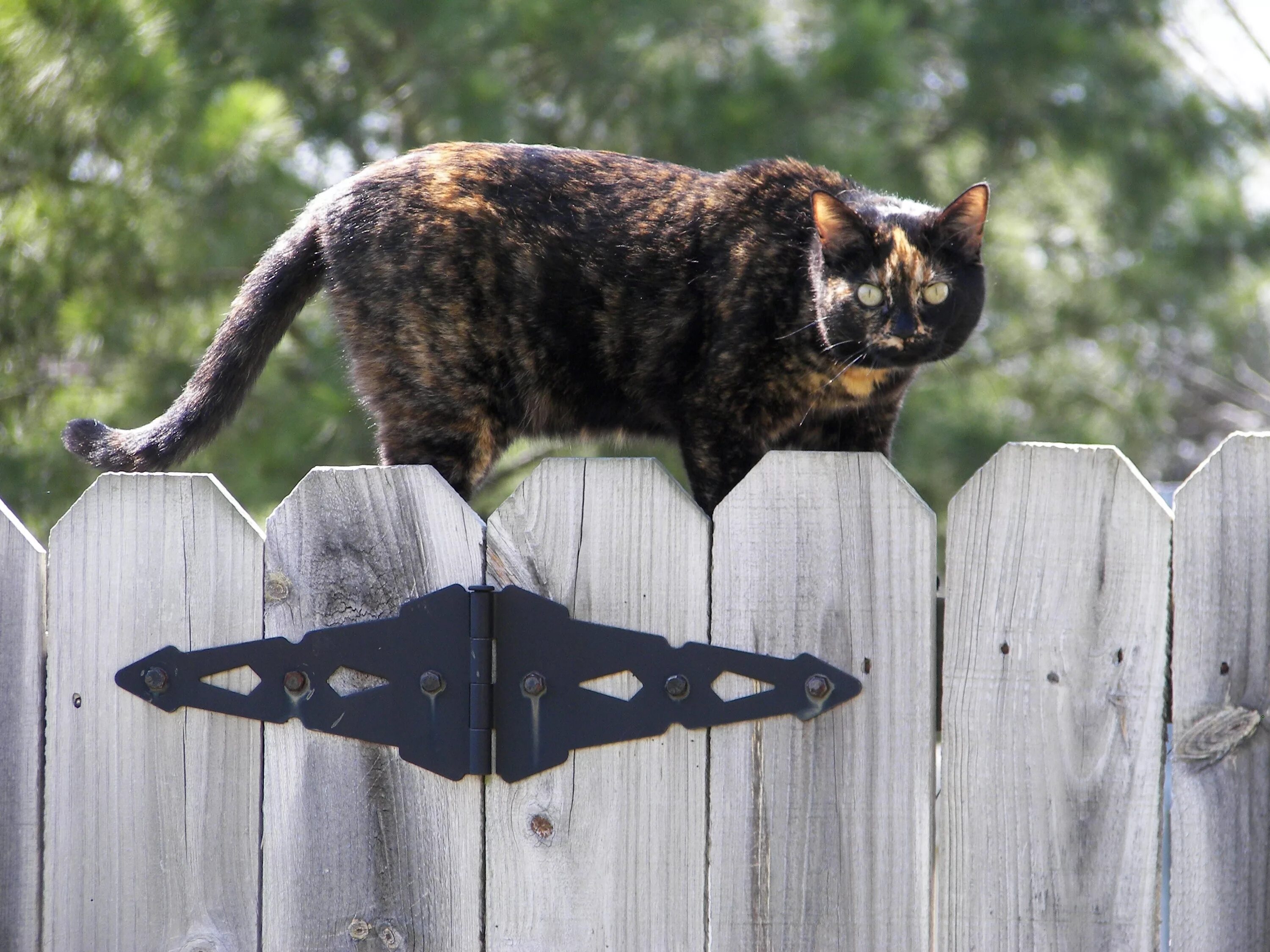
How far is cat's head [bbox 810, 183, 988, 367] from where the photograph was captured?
2.31 meters

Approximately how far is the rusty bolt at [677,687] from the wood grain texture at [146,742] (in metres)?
0.59

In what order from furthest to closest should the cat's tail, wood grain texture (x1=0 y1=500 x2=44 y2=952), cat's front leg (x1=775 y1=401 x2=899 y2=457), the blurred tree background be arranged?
1. the blurred tree background
2. cat's front leg (x1=775 y1=401 x2=899 y2=457)
3. the cat's tail
4. wood grain texture (x1=0 y1=500 x2=44 y2=952)

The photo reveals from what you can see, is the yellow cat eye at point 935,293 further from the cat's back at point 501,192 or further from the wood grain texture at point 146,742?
the wood grain texture at point 146,742

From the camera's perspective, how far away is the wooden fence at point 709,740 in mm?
1553

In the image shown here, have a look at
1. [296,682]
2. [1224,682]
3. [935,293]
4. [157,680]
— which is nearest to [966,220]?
[935,293]

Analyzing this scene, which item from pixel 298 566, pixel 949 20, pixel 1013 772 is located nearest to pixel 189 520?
pixel 298 566

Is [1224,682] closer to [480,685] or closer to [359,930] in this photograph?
[480,685]

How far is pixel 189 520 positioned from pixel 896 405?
57.7 inches

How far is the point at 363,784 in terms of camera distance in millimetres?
1699

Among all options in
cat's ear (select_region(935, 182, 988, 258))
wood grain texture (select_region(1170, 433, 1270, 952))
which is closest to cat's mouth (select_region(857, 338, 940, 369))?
cat's ear (select_region(935, 182, 988, 258))

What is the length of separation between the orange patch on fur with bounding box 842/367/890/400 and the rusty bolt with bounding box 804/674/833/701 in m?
0.91

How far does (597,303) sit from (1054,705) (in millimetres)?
1209

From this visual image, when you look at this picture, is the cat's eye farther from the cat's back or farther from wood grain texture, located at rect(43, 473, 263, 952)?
wood grain texture, located at rect(43, 473, 263, 952)

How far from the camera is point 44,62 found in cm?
422
